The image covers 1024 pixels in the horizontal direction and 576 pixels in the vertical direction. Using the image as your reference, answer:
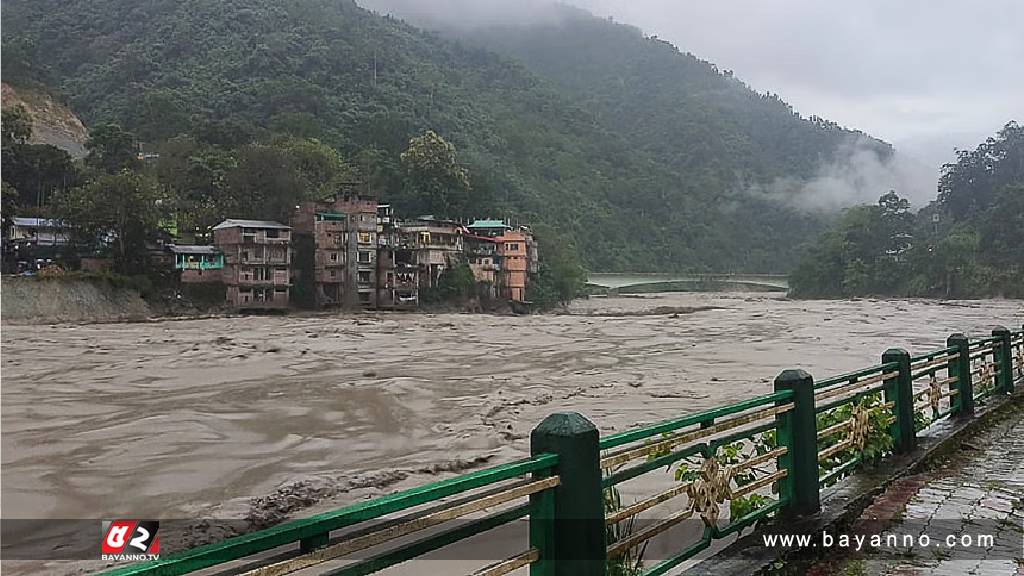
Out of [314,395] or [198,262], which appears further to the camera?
[198,262]

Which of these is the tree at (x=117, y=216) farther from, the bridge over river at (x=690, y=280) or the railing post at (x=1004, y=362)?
the bridge over river at (x=690, y=280)

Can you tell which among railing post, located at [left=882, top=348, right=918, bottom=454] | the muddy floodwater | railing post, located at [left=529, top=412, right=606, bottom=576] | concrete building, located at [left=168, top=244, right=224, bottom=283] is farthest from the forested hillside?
railing post, located at [left=529, top=412, right=606, bottom=576]

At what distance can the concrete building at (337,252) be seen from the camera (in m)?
42.5

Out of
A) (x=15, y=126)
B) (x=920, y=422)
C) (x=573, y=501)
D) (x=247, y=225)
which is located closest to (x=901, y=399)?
(x=920, y=422)

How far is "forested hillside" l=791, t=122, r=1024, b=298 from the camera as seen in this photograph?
64.4 meters

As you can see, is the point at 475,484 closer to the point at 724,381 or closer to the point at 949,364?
the point at 949,364

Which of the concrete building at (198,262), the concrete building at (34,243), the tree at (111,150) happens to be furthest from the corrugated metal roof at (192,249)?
the tree at (111,150)

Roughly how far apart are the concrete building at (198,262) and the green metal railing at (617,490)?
126 feet

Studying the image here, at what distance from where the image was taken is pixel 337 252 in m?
42.8

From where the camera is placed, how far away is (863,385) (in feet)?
15.8

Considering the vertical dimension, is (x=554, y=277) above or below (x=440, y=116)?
below

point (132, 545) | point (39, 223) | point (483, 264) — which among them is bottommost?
point (132, 545)

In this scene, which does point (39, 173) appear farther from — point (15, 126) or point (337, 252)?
point (337, 252)

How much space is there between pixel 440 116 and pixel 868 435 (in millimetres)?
88805
